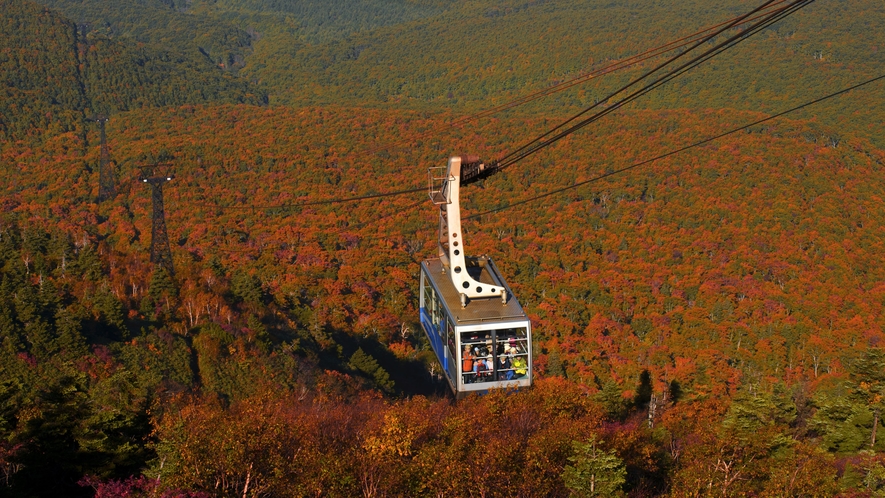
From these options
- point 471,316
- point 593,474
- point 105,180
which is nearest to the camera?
point 593,474

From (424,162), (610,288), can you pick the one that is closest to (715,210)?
(610,288)

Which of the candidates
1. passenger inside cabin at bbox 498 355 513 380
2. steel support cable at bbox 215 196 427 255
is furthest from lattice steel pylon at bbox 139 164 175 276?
passenger inside cabin at bbox 498 355 513 380

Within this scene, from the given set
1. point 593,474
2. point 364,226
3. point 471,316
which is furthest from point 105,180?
point 593,474

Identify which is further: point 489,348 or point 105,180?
point 105,180

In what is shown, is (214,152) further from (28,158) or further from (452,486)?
(452,486)

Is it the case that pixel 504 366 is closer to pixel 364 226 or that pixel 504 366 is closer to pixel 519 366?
pixel 519 366
